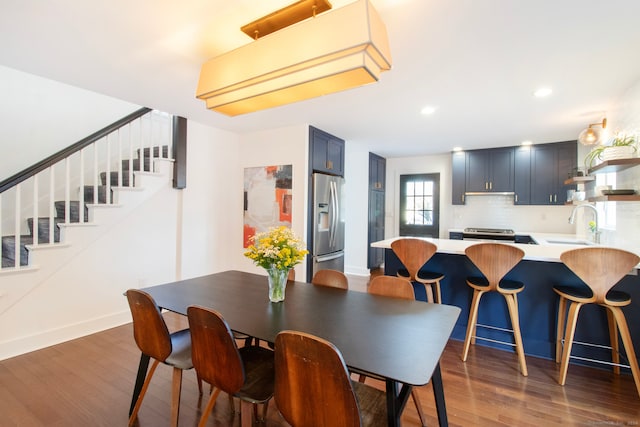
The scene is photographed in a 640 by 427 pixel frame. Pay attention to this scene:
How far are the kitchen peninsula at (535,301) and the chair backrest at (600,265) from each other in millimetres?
200

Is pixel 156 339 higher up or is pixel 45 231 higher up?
pixel 45 231

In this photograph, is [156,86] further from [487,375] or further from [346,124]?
[487,375]

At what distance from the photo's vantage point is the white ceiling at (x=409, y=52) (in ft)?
5.45

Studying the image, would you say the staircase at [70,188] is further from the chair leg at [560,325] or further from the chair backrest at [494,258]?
the chair leg at [560,325]

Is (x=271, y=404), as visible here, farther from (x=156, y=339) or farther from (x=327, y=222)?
(x=327, y=222)

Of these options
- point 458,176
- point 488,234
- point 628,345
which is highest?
point 458,176

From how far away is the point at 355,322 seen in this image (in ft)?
4.76

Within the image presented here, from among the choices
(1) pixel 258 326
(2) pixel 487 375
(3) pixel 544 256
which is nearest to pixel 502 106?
(3) pixel 544 256

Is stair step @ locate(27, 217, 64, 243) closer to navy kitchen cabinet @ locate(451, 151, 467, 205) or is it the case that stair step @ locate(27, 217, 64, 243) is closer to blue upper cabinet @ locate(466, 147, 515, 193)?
navy kitchen cabinet @ locate(451, 151, 467, 205)

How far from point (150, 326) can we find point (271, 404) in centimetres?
98

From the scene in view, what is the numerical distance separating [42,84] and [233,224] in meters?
2.69

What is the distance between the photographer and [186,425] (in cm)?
174

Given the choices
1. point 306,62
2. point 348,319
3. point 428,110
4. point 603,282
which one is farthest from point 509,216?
point 306,62

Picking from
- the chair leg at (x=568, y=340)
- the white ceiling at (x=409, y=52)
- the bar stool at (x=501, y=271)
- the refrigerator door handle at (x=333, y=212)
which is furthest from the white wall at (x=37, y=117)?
the chair leg at (x=568, y=340)
